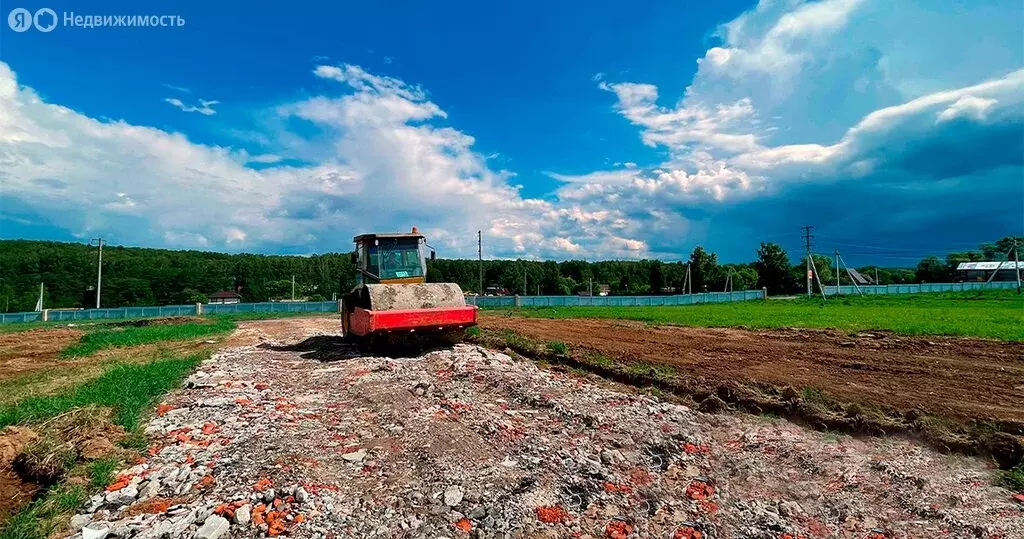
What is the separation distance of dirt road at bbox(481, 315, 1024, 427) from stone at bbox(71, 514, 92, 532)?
818cm

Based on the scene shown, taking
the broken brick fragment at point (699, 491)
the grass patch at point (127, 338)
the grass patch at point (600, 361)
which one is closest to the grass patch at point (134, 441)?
the broken brick fragment at point (699, 491)

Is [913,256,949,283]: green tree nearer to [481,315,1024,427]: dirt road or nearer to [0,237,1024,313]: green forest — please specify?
[0,237,1024,313]: green forest

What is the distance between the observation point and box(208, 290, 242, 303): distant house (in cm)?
8486

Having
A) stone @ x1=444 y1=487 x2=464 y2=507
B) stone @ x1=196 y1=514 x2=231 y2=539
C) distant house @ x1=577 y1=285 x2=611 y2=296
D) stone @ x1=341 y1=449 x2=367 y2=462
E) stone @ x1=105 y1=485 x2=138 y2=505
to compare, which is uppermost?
distant house @ x1=577 y1=285 x2=611 y2=296

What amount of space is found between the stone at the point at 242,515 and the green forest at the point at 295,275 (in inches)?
1852

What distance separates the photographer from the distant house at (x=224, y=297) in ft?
278

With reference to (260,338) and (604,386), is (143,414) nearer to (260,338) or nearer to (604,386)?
(604,386)

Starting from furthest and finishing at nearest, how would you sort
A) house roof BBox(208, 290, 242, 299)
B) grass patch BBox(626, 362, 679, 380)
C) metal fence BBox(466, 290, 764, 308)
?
house roof BBox(208, 290, 242, 299) → metal fence BBox(466, 290, 764, 308) → grass patch BBox(626, 362, 679, 380)

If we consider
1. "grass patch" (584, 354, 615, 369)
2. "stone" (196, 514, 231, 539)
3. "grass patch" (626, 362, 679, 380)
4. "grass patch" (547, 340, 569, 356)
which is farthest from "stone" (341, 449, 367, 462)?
"grass patch" (547, 340, 569, 356)

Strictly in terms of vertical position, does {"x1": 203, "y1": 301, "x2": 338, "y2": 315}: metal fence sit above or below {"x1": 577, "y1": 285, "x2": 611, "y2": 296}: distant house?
below

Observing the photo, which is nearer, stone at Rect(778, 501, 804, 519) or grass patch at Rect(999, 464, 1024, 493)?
stone at Rect(778, 501, 804, 519)

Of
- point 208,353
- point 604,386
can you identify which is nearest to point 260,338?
point 208,353

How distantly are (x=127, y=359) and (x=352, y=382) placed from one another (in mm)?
7913

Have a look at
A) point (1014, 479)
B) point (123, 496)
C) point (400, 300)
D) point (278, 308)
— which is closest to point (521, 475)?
point (123, 496)
